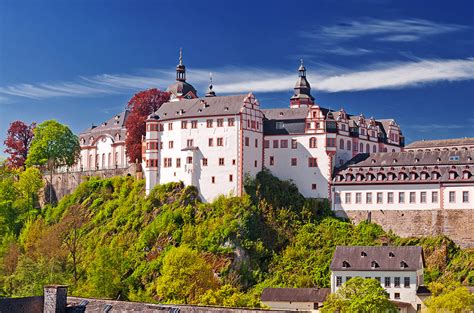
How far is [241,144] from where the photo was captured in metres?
88.1

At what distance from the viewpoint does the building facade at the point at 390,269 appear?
71875 mm

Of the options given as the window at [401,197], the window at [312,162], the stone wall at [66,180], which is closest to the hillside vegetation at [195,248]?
the window at [312,162]

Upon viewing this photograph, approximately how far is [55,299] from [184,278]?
39701 millimetres

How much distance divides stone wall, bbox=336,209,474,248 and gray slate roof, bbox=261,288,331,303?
11078 millimetres

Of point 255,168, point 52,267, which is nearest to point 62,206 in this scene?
point 52,267

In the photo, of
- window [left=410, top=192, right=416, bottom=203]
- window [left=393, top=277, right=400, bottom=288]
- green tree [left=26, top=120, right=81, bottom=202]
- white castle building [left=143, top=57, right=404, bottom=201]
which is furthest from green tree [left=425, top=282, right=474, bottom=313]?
green tree [left=26, top=120, right=81, bottom=202]

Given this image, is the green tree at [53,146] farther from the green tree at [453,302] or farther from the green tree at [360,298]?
the green tree at [453,302]

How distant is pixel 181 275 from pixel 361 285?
613 inches

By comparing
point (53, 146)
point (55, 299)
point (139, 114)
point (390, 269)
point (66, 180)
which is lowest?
point (390, 269)

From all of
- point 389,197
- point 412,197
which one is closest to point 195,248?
point 389,197

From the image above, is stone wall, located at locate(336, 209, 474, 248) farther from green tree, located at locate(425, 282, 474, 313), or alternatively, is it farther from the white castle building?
green tree, located at locate(425, 282, 474, 313)

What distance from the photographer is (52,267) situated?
3474 inches

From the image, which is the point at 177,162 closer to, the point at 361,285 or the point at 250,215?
the point at 250,215

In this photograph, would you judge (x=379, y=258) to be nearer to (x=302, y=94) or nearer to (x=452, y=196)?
(x=452, y=196)
